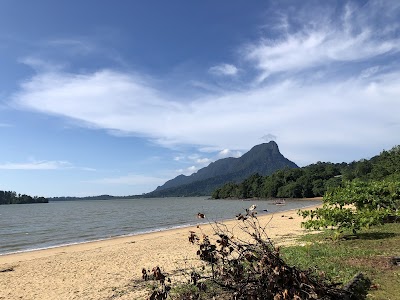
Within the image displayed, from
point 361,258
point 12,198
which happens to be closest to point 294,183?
point 361,258

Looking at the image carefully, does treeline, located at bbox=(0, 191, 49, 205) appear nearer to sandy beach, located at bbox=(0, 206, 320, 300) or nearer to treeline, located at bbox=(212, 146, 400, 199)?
treeline, located at bbox=(212, 146, 400, 199)

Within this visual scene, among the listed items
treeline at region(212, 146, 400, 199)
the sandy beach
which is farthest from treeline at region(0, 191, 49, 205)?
the sandy beach

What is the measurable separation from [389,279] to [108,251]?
1557 centimetres

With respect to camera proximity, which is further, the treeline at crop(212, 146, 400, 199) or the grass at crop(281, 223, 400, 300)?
the treeline at crop(212, 146, 400, 199)

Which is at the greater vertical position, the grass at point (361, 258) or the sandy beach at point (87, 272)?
the grass at point (361, 258)

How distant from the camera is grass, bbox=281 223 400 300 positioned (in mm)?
6845

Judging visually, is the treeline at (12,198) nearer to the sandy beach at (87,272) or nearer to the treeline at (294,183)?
the treeline at (294,183)

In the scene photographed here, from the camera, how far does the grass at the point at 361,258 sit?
685cm

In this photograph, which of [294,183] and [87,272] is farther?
[294,183]

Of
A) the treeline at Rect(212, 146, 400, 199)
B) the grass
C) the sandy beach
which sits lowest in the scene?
the sandy beach

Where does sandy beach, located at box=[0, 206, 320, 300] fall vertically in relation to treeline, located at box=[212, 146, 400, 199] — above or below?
below

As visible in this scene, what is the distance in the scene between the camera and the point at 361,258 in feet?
31.1

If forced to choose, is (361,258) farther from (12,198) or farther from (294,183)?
(12,198)

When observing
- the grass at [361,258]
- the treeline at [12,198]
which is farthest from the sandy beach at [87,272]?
the treeline at [12,198]
